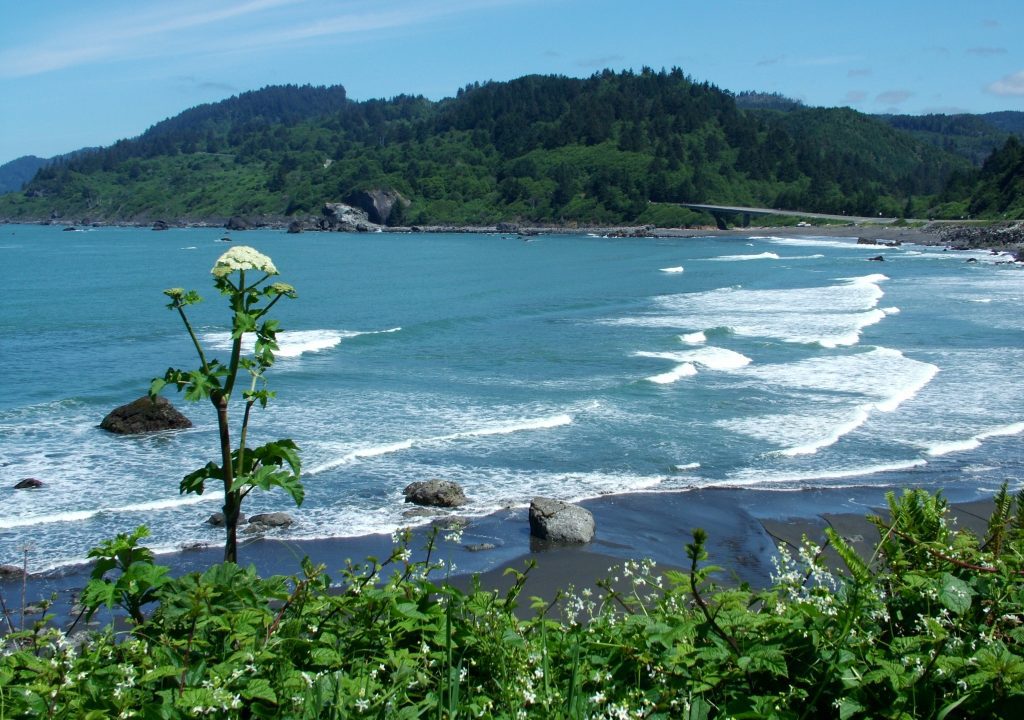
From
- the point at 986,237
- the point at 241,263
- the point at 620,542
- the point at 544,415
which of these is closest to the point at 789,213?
the point at 986,237

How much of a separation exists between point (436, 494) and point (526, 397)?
9.54 m

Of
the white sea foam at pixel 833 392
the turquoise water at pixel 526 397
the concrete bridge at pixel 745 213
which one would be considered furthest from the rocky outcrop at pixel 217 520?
the concrete bridge at pixel 745 213

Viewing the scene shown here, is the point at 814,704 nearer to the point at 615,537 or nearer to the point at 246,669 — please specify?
the point at 246,669

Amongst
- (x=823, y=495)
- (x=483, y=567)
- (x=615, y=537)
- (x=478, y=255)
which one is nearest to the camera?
(x=483, y=567)

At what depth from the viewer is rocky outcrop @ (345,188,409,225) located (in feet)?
568

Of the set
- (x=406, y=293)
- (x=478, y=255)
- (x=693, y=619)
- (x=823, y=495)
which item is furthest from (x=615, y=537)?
(x=478, y=255)

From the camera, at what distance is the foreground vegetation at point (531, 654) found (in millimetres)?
2910

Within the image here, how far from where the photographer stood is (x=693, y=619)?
11.2 feet

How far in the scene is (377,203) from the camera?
6811 inches

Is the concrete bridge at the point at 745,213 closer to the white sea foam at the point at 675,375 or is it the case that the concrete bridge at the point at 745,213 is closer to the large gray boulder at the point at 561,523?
the white sea foam at the point at 675,375

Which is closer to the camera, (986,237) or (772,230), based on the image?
(986,237)

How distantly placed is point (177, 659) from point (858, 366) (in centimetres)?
2858

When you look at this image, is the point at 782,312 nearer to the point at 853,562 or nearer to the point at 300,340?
the point at 300,340

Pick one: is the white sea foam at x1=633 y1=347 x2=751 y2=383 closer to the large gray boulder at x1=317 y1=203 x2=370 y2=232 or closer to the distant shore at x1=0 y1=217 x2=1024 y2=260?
the distant shore at x1=0 y1=217 x2=1024 y2=260
